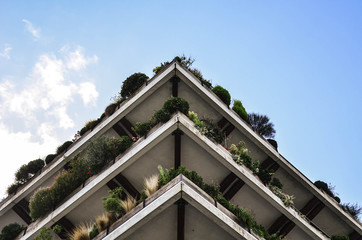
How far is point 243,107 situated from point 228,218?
8914 mm

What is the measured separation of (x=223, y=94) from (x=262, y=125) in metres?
8.49

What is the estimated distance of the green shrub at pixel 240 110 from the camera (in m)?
17.3

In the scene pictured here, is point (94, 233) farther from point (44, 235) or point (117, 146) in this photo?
point (117, 146)

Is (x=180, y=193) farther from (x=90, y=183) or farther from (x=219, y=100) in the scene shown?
(x=219, y=100)

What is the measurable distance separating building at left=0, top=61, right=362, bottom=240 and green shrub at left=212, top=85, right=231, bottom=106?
902 mm

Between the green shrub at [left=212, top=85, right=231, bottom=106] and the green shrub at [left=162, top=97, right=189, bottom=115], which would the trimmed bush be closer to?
the green shrub at [left=162, top=97, right=189, bottom=115]

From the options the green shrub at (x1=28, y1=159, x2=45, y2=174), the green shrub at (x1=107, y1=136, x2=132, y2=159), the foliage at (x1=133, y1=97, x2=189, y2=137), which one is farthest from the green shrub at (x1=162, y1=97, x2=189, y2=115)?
the green shrub at (x1=28, y1=159, x2=45, y2=174)

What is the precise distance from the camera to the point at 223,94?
17.4 meters

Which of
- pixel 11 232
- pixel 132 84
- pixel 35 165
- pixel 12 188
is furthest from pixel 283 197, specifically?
pixel 12 188

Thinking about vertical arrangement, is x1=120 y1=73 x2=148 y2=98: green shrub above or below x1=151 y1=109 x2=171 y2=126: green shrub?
below

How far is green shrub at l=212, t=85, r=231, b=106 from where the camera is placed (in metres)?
17.3

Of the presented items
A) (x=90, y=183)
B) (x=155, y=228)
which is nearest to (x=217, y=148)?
(x=155, y=228)

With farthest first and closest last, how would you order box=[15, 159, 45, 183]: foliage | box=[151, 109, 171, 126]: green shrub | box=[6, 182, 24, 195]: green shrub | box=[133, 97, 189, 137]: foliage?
1. box=[15, 159, 45, 183]: foliage
2. box=[6, 182, 24, 195]: green shrub
3. box=[133, 97, 189, 137]: foliage
4. box=[151, 109, 171, 126]: green shrub

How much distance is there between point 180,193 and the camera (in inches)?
388
